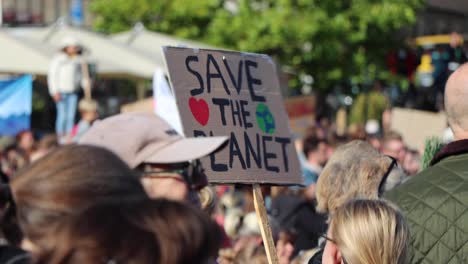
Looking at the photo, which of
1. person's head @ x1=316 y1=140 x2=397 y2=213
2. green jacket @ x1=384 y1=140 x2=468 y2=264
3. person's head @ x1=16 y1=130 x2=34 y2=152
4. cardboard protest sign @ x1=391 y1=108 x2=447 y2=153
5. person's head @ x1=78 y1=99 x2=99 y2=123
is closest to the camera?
green jacket @ x1=384 y1=140 x2=468 y2=264

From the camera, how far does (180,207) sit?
2.07 meters

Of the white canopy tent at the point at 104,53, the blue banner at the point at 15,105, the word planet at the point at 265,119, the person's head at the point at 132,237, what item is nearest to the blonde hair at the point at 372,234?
the word planet at the point at 265,119

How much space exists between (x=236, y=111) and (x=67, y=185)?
7.02 feet

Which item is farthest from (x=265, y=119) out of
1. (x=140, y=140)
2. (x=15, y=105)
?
(x=15, y=105)

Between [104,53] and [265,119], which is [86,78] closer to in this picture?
[104,53]

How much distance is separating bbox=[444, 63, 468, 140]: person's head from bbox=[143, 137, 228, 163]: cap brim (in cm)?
152

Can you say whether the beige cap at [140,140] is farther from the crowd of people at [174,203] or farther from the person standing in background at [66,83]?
the person standing in background at [66,83]

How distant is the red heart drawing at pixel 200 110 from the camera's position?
4207 mm

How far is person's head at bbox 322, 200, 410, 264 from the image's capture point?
11.4 feet

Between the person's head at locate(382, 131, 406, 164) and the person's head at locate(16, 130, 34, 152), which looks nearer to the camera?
the person's head at locate(382, 131, 406, 164)

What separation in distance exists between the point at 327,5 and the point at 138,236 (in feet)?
70.4

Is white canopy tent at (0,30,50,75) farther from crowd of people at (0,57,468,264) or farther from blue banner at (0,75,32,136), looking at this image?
crowd of people at (0,57,468,264)

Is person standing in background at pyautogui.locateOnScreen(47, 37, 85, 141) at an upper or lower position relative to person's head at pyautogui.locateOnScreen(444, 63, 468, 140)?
lower

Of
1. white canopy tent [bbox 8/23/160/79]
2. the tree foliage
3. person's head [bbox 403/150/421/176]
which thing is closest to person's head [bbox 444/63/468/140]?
person's head [bbox 403/150/421/176]
